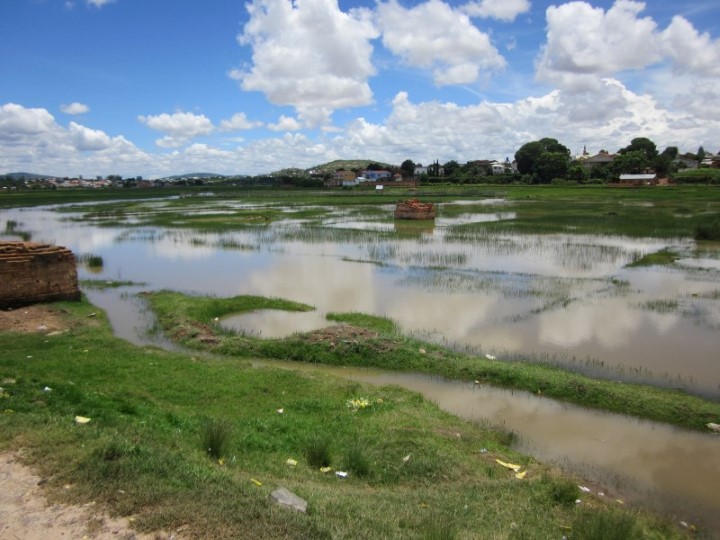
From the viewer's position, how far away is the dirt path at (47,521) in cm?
407

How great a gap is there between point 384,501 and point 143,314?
11.9 m

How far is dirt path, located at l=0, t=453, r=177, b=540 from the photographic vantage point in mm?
4074

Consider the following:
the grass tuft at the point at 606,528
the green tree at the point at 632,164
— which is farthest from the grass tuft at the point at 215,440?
the green tree at the point at 632,164

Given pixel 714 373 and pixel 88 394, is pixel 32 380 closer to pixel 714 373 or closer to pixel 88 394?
pixel 88 394

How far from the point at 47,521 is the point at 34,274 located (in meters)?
12.9

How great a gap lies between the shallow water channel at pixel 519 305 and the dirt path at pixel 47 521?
18.5 feet

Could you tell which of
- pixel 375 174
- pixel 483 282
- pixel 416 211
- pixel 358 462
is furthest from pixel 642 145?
pixel 358 462

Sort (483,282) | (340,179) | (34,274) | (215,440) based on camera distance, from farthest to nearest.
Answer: (340,179) < (483,282) < (34,274) < (215,440)

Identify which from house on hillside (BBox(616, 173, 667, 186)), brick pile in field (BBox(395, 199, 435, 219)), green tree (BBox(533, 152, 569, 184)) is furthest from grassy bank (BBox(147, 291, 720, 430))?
green tree (BBox(533, 152, 569, 184))

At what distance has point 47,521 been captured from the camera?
13.9 ft

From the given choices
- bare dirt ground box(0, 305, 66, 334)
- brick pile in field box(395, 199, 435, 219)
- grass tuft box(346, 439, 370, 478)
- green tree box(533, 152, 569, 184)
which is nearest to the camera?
grass tuft box(346, 439, 370, 478)

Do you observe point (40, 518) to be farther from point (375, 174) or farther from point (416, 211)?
point (375, 174)

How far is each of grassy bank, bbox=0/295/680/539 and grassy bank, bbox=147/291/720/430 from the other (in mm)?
1454

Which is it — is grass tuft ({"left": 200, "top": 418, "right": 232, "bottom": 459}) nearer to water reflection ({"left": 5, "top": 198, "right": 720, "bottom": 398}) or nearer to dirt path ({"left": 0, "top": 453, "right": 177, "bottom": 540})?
dirt path ({"left": 0, "top": 453, "right": 177, "bottom": 540})
